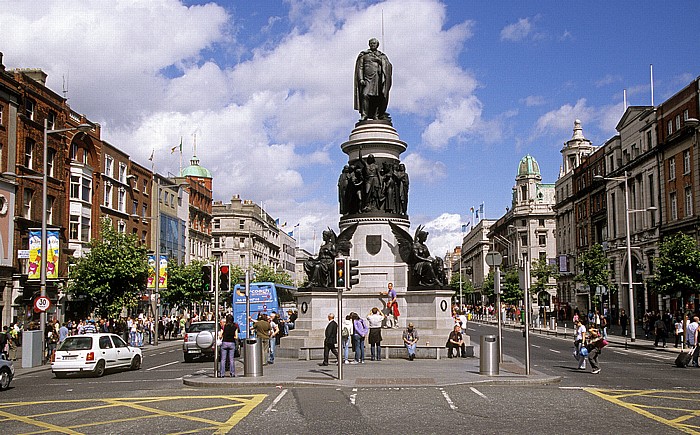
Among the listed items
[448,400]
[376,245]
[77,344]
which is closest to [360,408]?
[448,400]

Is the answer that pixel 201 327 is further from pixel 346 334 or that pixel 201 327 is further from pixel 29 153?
pixel 29 153

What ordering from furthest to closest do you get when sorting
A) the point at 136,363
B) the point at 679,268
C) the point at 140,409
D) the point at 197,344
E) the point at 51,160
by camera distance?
the point at 51,160
the point at 679,268
the point at 197,344
the point at 136,363
the point at 140,409

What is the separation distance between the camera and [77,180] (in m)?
61.2

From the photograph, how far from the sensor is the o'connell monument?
1214 inches

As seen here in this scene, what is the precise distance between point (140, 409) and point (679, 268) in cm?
3770

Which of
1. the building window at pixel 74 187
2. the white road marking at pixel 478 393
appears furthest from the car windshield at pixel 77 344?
the building window at pixel 74 187

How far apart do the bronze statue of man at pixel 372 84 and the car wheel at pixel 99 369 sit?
50.4 ft

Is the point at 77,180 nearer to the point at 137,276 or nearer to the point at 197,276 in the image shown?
the point at 197,276

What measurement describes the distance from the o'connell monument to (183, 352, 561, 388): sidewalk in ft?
11.8

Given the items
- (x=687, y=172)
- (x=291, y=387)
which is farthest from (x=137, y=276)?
(x=687, y=172)

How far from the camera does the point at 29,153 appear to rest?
172ft

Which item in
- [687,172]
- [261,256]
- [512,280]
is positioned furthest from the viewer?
[261,256]

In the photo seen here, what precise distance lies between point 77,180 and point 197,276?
11970 millimetres

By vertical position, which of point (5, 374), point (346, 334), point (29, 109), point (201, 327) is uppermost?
point (29, 109)
